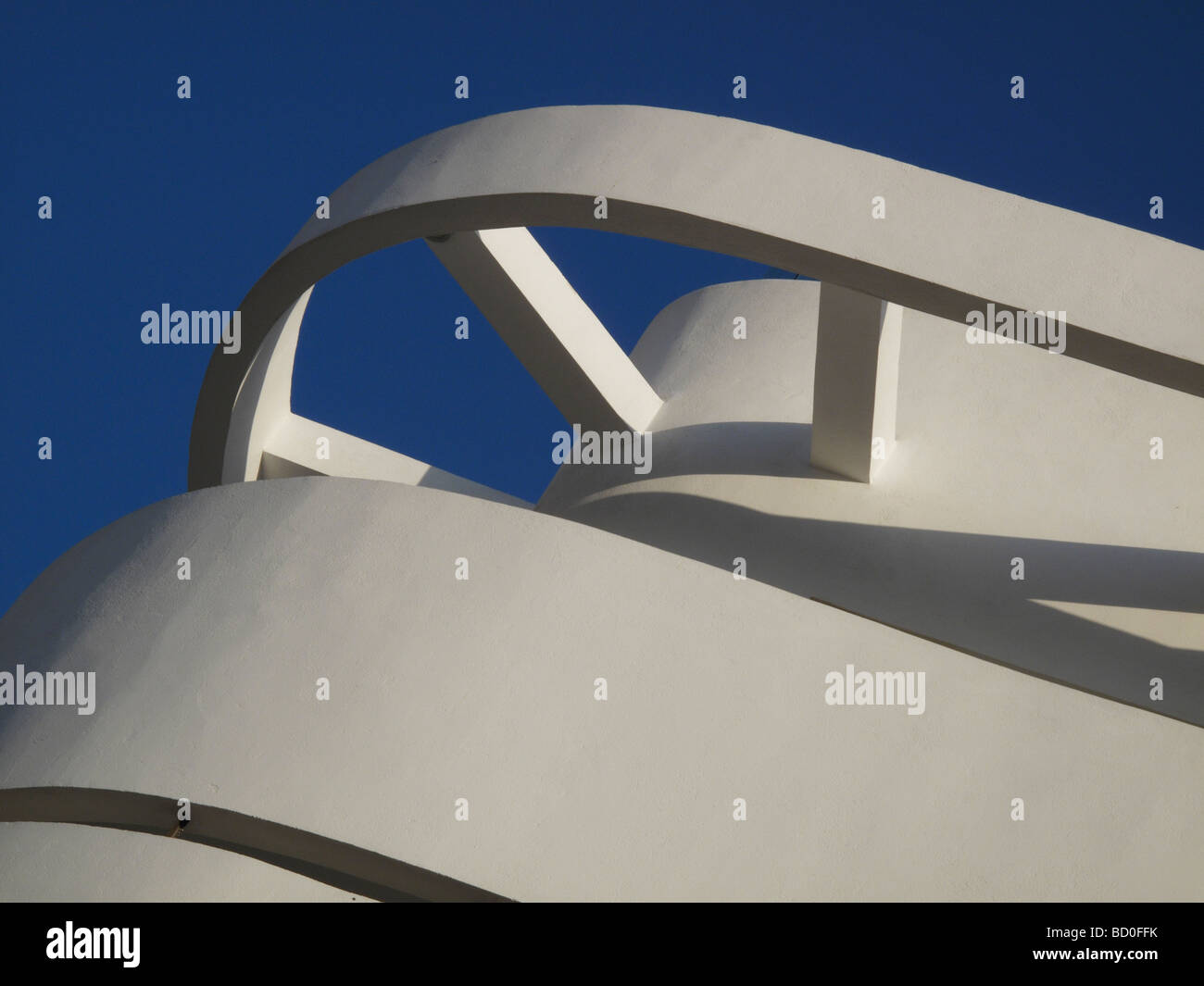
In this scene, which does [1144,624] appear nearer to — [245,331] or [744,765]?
[744,765]

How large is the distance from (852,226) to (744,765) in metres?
3.05

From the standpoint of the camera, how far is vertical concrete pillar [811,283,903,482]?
966 cm

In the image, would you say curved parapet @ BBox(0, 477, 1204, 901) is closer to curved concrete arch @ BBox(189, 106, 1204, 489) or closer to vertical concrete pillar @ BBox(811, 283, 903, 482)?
curved concrete arch @ BBox(189, 106, 1204, 489)

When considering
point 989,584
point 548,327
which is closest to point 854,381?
point 989,584

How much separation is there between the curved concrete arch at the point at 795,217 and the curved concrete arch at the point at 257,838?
3923 mm

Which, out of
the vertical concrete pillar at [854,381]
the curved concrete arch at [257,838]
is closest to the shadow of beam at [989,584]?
the vertical concrete pillar at [854,381]

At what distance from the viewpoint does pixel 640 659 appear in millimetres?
6898

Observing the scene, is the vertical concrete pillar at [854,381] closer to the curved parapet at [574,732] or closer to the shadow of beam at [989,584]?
the shadow of beam at [989,584]

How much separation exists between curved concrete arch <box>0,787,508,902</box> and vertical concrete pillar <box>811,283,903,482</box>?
16.6ft

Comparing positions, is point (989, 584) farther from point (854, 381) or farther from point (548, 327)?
point (548, 327)

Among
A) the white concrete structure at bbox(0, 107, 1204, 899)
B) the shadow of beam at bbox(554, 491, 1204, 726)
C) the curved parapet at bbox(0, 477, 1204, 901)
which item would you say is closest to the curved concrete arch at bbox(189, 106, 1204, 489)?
the white concrete structure at bbox(0, 107, 1204, 899)

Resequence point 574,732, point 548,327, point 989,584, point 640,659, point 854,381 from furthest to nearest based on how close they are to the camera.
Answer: point 548,327, point 854,381, point 989,584, point 640,659, point 574,732

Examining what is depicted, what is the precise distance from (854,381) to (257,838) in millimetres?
5724
